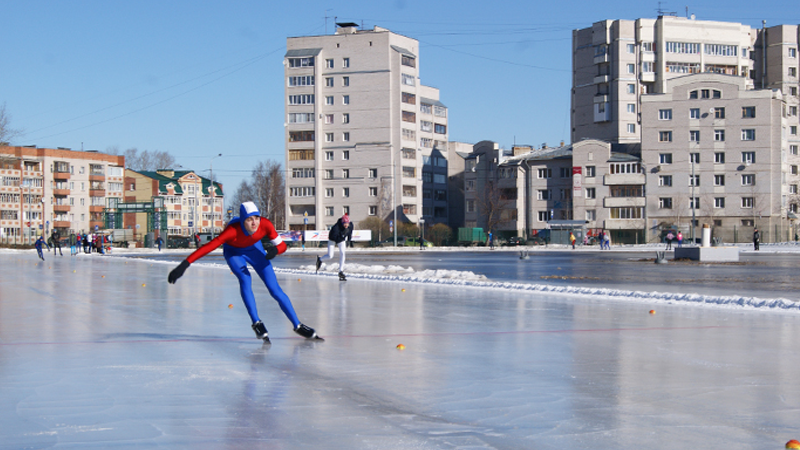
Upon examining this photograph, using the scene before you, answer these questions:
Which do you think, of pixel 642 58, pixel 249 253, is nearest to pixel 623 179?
pixel 642 58

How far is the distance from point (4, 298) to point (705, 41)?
100040 mm

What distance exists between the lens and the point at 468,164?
4065 inches

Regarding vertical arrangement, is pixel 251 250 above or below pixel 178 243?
above

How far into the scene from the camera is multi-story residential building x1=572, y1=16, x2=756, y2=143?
99125 mm

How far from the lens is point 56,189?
116 m

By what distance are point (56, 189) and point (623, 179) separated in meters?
81.9

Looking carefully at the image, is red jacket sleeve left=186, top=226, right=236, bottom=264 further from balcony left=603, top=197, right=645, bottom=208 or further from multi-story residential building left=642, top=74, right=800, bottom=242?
balcony left=603, top=197, right=645, bottom=208

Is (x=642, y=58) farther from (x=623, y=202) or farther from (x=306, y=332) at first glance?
(x=306, y=332)

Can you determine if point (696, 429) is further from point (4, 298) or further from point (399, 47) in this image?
point (399, 47)

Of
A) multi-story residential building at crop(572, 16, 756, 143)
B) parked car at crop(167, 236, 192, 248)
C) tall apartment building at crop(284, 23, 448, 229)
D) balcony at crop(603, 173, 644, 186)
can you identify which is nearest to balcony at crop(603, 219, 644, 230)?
balcony at crop(603, 173, 644, 186)

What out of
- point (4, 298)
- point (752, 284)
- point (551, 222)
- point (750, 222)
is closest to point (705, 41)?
point (750, 222)

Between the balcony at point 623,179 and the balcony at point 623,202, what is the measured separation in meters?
1.66

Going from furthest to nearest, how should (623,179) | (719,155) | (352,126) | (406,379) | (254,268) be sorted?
(352,126) → (623,179) → (719,155) → (254,268) → (406,379)

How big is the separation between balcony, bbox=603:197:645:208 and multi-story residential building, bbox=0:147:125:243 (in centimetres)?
6613
